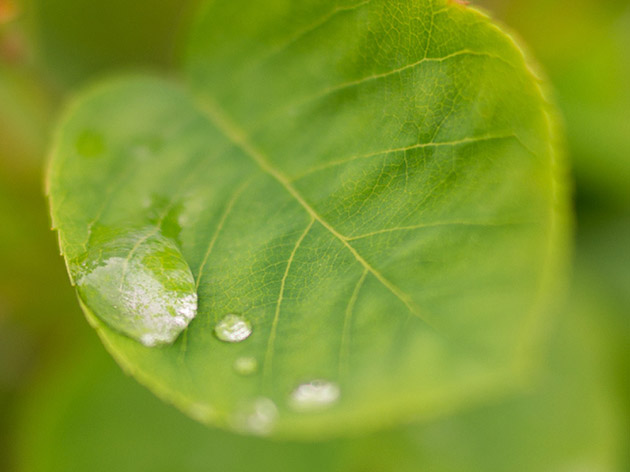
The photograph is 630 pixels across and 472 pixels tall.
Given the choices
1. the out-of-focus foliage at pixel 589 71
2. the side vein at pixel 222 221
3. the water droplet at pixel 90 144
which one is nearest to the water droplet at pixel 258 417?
the side vein at pixel 222 221

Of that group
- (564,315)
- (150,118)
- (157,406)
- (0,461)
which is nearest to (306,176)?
(150,118)

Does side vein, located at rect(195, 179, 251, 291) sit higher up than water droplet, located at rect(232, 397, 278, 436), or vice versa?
side vein, located at rect(195, 179, 251, 291)

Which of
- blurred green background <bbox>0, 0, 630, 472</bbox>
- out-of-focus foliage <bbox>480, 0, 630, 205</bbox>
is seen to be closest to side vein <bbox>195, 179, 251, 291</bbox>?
blurred green background <bbox>0, 0, 630, 472</bbox>

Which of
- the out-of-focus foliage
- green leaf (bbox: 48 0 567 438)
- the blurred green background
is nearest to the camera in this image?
green leaf (bbox: 48 0 567 438)

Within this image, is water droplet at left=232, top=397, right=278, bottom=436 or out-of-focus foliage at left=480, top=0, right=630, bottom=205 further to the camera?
out-of-focus foliage at left=480, top=0, right=630, bottom=205

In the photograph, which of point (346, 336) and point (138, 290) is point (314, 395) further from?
point (138, 290)

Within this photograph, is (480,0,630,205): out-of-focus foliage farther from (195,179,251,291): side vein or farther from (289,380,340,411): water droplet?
(289,380,340,411): water droplet

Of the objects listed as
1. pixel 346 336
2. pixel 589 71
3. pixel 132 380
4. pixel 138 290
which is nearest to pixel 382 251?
pixel 346 336

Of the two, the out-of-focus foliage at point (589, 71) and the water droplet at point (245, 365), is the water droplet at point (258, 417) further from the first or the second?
the out-of-focus foliage at point (589, 71)
